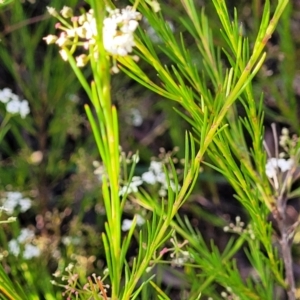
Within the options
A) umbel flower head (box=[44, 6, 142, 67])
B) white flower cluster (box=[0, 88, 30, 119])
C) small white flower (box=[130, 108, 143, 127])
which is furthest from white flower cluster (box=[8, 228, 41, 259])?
umbel flower head (box=[44, 6, 142, 67])

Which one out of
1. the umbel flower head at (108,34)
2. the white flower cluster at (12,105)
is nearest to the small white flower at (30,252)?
the white flower cluster at (12,105)

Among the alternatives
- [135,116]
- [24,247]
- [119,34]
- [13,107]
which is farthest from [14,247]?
[119,34]

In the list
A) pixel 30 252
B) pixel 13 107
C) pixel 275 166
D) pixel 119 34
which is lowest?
pixel 30 252

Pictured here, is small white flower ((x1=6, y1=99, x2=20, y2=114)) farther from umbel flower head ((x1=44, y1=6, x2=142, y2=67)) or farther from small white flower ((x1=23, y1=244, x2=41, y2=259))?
umbel flower head ((x1=44, y1=6, x2=142, y2=67))

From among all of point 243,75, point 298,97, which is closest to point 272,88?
point 298,97

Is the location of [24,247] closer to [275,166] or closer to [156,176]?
[156,176]

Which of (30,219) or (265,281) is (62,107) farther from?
(265,281)

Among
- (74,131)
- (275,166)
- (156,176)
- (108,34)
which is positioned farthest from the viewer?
(74,131)

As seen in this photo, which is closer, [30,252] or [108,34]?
[108,34]
